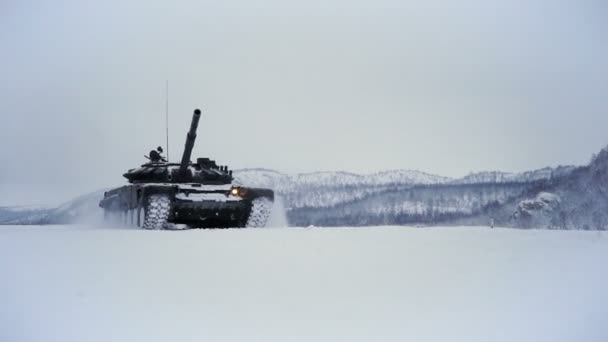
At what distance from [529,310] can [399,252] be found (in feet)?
6.76

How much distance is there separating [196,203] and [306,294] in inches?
369

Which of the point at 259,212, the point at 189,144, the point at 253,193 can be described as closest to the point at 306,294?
the point at 253,193

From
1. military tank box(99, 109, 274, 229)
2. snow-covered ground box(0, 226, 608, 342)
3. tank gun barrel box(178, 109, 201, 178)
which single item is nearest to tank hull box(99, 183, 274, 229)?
military tank box(99, 109, 274, 229)

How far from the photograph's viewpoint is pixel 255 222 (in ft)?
49.3

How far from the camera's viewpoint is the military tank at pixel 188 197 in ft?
44.2

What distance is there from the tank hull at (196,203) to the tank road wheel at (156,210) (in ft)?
0.07

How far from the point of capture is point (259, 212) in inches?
583

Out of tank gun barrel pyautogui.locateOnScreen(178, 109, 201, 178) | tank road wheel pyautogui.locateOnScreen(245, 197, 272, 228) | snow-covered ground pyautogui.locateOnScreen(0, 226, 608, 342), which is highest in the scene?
tank gun barrel pyautogui.locateOnScreen(178, 109, 201, 178)

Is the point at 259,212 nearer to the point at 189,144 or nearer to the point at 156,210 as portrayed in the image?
the point at 189,144

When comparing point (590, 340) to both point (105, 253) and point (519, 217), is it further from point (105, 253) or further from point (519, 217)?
point (519, 217)

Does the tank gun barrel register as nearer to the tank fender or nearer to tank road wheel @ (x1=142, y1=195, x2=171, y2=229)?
the tank fender

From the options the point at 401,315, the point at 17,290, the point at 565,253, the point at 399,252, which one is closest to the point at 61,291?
the point at 17,290

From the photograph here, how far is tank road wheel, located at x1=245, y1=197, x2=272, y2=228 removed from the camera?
48.4ft

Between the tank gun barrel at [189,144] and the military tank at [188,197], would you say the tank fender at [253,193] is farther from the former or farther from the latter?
the tank gun barrel at [189,144]
